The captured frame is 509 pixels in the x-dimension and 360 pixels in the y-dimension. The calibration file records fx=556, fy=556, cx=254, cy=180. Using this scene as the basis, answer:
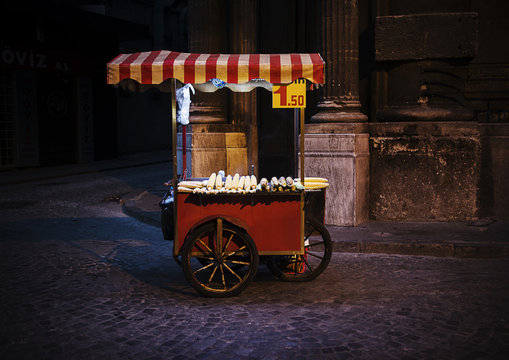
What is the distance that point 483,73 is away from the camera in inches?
369

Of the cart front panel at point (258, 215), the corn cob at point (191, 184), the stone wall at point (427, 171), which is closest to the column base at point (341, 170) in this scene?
the stone wall at point (427, 171)

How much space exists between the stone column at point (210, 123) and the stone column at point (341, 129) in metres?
2.38

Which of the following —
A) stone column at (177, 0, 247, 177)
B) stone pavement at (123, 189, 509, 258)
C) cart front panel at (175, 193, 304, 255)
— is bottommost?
stone pavement at (123, 189, 509, 258)

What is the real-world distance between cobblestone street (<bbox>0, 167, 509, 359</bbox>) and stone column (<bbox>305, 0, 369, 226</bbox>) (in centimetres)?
156

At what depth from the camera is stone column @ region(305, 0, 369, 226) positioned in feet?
29.0

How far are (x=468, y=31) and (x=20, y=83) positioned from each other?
643 inches

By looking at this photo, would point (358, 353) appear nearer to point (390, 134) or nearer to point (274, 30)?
point (390, 134)

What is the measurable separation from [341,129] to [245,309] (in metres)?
4.60

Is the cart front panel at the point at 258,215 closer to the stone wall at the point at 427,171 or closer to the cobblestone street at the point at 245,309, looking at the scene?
the cobblestone street at the point at 245,309

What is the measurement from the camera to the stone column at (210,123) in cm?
1111

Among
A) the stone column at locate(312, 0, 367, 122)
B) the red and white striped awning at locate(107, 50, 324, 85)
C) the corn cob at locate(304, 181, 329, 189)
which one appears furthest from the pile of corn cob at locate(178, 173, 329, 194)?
the stone column at locate(312, 0, 367, 122)

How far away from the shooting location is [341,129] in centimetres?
898

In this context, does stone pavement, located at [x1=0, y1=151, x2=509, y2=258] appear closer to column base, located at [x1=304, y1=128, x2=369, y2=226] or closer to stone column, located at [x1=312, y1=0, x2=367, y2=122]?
column base, located at [x1=304, y1=128, x2=369, y2=226]

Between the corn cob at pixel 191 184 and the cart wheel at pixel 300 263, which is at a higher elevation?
the corn cob at pixel 191 184
